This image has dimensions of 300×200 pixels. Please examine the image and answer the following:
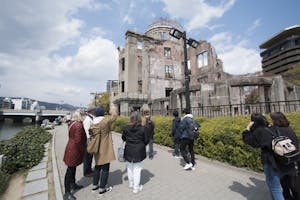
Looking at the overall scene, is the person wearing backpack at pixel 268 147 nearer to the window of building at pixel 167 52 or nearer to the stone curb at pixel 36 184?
the stone curb at pixel 36 184

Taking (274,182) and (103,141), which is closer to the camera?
(274,182)

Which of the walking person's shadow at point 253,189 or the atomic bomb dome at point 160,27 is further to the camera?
the atomic bomb dome at point 160,27

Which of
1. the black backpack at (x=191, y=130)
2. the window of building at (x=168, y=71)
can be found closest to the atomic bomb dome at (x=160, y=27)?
the window of building at (x=168, y=71)

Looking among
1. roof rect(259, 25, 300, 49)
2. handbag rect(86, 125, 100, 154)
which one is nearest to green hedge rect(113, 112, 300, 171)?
handbag rect(86, 125, 100, 154)

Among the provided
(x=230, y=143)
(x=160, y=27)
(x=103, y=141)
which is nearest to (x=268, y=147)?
(x=230, y=143)

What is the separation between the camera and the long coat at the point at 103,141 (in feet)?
11.7

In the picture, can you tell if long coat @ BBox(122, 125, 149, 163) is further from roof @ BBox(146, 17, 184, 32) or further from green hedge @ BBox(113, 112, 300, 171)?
roof @ BBox(146, 17, 184, 32)

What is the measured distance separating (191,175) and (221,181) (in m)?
0.83

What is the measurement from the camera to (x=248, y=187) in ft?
12.7

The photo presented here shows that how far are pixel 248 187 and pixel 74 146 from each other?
4.36 meters

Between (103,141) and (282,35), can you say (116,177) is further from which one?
(282,35)

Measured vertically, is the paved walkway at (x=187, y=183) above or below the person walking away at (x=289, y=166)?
below

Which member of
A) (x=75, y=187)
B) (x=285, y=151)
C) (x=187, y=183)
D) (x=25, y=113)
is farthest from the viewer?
(x=25, y=113)

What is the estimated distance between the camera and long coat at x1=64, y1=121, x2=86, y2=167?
350cm
